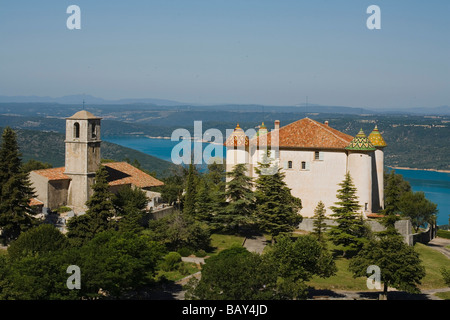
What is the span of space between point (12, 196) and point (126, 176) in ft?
39.4

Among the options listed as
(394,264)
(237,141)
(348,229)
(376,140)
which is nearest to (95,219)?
(237,141)

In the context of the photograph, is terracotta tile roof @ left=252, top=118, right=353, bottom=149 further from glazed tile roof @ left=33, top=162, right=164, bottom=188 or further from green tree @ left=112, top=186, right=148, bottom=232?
green tree @ left=112, top=186, right=148, bottom=232

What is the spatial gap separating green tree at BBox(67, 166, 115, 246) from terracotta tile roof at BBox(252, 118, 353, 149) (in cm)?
1521

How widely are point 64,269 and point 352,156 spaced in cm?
2580

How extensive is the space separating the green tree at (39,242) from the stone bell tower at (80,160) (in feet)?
33.6

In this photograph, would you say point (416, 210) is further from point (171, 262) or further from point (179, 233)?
point (171, 262)

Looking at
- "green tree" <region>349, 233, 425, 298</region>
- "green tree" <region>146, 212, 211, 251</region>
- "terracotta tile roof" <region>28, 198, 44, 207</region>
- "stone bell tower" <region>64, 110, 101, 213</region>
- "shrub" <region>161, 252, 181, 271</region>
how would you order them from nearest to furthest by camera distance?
"green tree" <region>349, 233, 425, 298</region>
"shrub" <region>161, 252, 181, 271</region>
"green tree" <region>146, 212, 211, 251</region>
"terracotta tile roof" <region>28, 198, 44, 207</region>
"stone bell tower" <region>64, 110, 101, 213</region>

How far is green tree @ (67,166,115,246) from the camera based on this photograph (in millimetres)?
33969

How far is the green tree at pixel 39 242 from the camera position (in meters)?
29.8

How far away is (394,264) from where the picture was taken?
2920 centimetres

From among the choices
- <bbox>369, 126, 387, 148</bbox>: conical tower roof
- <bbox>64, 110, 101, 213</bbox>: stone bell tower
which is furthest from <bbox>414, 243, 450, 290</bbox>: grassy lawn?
<bbox>64, 110, 101, 213</bbox>: stone bell tower

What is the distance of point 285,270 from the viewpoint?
28.2 metres

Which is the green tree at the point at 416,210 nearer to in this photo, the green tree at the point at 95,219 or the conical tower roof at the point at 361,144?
the conical tower roof at the point at 361,144
